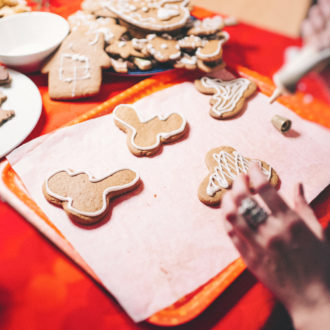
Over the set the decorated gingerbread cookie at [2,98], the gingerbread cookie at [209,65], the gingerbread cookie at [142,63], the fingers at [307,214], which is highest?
the fingers at [307,214]

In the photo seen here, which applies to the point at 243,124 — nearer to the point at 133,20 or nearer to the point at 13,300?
the point at 133,20

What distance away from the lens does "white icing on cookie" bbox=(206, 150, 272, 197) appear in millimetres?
902

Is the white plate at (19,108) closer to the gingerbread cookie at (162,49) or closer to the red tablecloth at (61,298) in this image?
the red tablecloth at (61,298)

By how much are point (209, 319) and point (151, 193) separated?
37 cm

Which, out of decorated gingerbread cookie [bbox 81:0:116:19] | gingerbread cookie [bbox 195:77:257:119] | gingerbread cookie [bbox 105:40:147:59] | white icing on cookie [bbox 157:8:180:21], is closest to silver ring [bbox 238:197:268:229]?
gingerbread cookie [bbox 195:77:257:119]

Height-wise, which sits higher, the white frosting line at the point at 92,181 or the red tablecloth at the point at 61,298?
the white frosting line at the point at 92,181

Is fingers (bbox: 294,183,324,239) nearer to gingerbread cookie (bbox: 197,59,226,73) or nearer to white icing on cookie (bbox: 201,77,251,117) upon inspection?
white icing on cookie (bbox: 201,77,251,117)

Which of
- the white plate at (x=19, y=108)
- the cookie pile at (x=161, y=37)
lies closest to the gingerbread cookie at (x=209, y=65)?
the cookie pile at (x=161, y=37)

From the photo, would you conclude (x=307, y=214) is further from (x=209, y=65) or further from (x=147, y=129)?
(x=209, y=65)

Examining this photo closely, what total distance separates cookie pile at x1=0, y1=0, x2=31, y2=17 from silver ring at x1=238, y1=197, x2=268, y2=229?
51.1 inches

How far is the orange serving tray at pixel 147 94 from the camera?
2.33 feet

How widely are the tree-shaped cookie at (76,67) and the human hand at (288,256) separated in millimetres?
765

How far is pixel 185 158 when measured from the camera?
99cm

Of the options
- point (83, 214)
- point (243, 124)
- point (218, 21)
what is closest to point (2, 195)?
point (83, 214)
